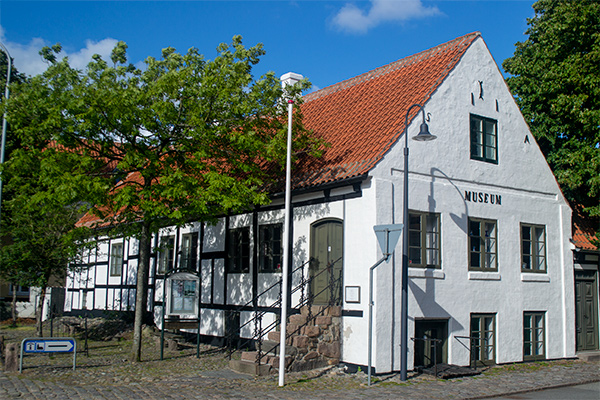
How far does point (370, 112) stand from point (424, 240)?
386cm

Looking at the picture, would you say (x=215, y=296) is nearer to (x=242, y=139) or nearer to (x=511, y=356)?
(x=242, y=139)

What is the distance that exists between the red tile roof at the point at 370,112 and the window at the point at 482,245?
3305 mm

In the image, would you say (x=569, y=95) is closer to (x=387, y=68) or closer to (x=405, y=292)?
(x=387, y=68)

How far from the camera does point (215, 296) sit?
17.6 metres

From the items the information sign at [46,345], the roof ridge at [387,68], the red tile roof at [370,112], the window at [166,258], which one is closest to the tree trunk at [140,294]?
the information sign at [46,345]

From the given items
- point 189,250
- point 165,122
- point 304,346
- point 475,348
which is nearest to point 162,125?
point 165,122

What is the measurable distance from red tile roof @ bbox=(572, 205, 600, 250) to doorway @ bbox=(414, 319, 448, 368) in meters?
5.97

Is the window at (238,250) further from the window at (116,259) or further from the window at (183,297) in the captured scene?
the window at (116,259)

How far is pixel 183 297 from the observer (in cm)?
1641

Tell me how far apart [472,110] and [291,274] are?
6.24 m

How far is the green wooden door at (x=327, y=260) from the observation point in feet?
43.9

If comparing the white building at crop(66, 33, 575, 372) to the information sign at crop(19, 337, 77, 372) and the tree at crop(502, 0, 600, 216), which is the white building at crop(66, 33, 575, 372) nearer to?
the tree at crop(502, 0, 600, 216)

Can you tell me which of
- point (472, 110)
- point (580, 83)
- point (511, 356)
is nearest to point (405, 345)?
point (511, 356)

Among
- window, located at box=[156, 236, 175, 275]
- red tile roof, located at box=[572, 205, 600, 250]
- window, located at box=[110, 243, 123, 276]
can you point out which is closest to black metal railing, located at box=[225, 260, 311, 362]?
window, located at box=[156, 236, 175, 275]
